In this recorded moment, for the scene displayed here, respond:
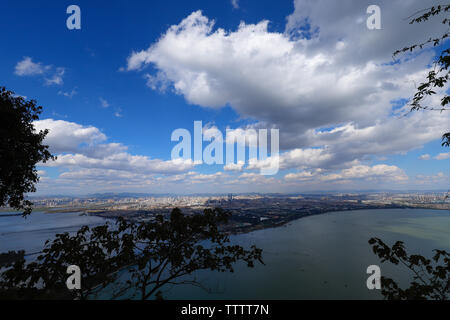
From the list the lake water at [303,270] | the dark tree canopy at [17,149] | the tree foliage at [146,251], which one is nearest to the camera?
the tree foliage at [146,251]

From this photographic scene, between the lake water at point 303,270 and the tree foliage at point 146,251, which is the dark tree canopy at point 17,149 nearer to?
the tree foliage at point 146,251

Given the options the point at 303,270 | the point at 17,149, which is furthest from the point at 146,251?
the point at 303,270

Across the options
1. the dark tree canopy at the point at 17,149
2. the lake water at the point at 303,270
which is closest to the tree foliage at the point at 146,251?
the dark tree canopy at the point at 17,149

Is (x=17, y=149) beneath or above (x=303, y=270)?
above

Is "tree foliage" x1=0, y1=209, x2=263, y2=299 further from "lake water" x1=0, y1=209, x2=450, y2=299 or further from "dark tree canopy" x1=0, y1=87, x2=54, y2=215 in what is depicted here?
"lake water" x1=0, y1=209, x2=450, y2=299

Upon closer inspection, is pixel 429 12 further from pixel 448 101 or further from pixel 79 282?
pixel 79 282

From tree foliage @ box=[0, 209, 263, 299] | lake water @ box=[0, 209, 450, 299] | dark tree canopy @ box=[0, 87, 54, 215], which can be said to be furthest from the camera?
lake water @ box=[0, 209, 450, 299]

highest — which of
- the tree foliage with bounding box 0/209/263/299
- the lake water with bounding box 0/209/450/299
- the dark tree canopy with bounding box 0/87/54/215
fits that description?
the dark tree canopy with bounding box 0/87/54/215

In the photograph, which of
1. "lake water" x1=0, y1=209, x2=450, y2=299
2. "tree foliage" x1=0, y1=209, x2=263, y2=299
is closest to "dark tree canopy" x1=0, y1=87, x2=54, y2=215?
"tree foliage" x1=0, y1=209, x2=263, y2=299

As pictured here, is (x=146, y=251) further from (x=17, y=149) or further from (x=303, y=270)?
(x=303, y=270)
